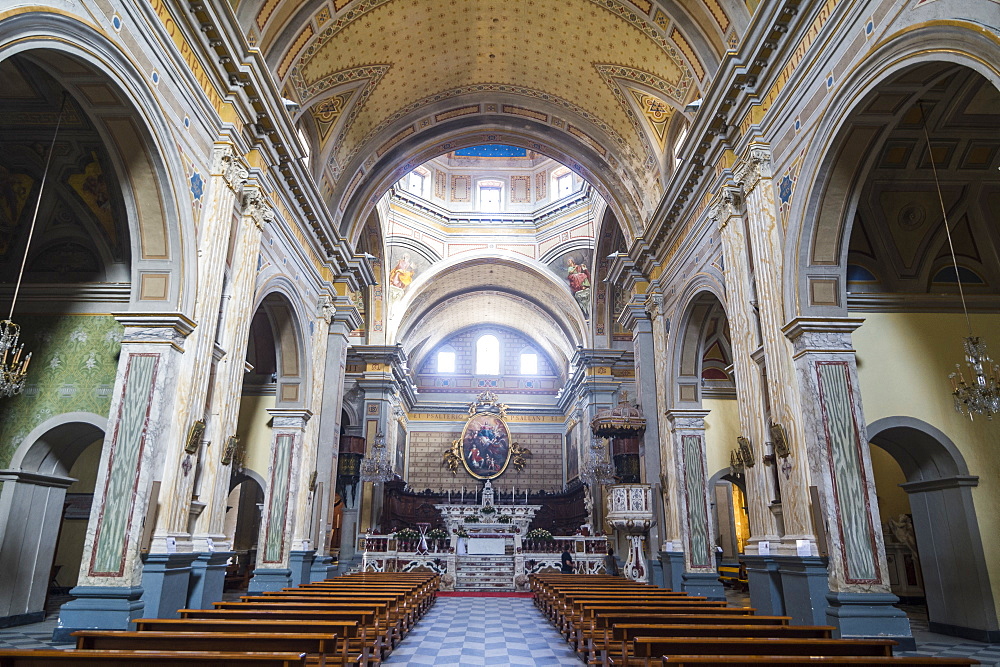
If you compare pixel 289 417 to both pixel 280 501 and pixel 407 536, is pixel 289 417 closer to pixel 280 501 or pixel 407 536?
pixel 280 501

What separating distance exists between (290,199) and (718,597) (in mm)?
10619

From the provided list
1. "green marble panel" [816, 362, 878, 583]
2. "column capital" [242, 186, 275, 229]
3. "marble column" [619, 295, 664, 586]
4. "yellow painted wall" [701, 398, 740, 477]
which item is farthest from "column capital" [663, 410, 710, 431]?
"column capital" [242, 186, 275, 229]

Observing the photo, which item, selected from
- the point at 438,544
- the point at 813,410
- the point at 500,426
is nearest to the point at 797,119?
the point at 813,410

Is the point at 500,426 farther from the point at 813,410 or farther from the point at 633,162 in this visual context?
the point at 813,410

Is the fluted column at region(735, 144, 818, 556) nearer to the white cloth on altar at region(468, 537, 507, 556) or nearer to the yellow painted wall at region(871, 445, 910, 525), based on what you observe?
the yellow painted wall at region(871, 445, 910, 525)

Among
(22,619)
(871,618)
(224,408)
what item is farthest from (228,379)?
(871,618)

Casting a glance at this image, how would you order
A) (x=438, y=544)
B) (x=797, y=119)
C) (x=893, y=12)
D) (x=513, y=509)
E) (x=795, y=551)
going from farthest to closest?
(x=513, y=509) < (x=438, y=544) < (x=797, y=119) < (x=795, y=551) < (x=893, y=12)

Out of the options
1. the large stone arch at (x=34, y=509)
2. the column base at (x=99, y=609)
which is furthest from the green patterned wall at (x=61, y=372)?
the column base at (x=99, y=609)

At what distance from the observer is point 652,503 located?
13883mm

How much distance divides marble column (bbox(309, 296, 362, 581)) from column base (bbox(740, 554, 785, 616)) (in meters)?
8.44

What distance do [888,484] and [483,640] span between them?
896 centimetres

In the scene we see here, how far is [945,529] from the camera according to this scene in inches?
354

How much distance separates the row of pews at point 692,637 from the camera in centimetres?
384

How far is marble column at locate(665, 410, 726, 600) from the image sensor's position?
12.3m
